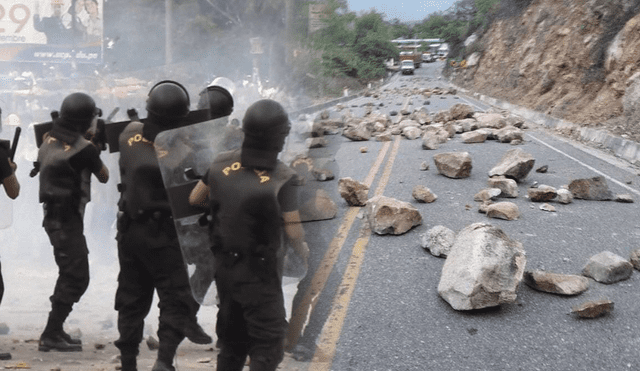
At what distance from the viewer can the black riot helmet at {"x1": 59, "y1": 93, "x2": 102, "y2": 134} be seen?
12.2 feet

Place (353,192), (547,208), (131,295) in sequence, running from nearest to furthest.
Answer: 1. (131,295)
2. (547,208)
3. (353,192)

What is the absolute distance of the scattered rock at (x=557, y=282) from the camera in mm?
4254

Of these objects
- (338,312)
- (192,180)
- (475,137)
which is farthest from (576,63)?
(192,180)

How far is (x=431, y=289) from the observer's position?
4.38m

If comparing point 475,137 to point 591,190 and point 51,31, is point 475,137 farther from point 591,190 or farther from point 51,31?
point 51,31

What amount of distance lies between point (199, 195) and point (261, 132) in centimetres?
42

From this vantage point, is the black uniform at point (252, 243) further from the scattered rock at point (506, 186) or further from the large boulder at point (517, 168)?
the large boulder at point (517, 168)

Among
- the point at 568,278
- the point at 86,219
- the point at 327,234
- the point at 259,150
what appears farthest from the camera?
the point at 86,219

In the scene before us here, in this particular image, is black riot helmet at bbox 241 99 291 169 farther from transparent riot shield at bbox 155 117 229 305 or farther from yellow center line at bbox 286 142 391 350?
yellow center line at bbox 286 142 391 350

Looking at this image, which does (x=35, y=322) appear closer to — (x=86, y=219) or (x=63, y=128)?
(x=63, y=128)

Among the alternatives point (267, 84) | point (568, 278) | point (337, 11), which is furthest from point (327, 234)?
point (337, 11)

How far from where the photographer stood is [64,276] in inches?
153

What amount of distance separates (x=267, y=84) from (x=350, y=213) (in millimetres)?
17481

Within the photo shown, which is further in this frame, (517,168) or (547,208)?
(517,168)
